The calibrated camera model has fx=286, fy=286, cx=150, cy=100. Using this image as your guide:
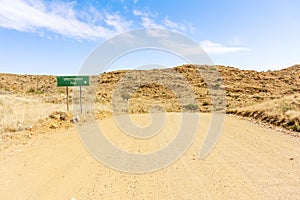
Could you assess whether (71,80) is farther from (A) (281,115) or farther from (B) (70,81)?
(A) (281,115)

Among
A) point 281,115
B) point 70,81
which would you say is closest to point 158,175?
point 281,115

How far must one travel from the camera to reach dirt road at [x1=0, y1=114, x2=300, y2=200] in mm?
4941

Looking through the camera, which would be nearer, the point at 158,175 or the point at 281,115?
the point at 158,175

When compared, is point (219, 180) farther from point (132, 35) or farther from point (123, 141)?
point (132, 35)

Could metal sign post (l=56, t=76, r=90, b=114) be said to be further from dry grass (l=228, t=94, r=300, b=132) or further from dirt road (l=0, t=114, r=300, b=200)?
dry grass (l=228, t=94, r=300, b=132)

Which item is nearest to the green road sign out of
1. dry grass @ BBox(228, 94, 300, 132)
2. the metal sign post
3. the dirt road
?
the metal sign post

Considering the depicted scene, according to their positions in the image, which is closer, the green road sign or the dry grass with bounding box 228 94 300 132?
the dry grass with bounding box 228 94 300 132

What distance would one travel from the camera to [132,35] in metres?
11.3

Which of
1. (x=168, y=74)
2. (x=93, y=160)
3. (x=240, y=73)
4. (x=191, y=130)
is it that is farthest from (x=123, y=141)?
(x=240, y=73)

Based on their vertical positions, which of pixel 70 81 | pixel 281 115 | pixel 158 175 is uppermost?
pixel 70 81

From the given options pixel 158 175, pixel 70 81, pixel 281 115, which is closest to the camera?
pixel 158 175

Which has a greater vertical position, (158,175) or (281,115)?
(281,115)

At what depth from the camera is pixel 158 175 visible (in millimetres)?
5996

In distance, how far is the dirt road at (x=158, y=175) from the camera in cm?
494
